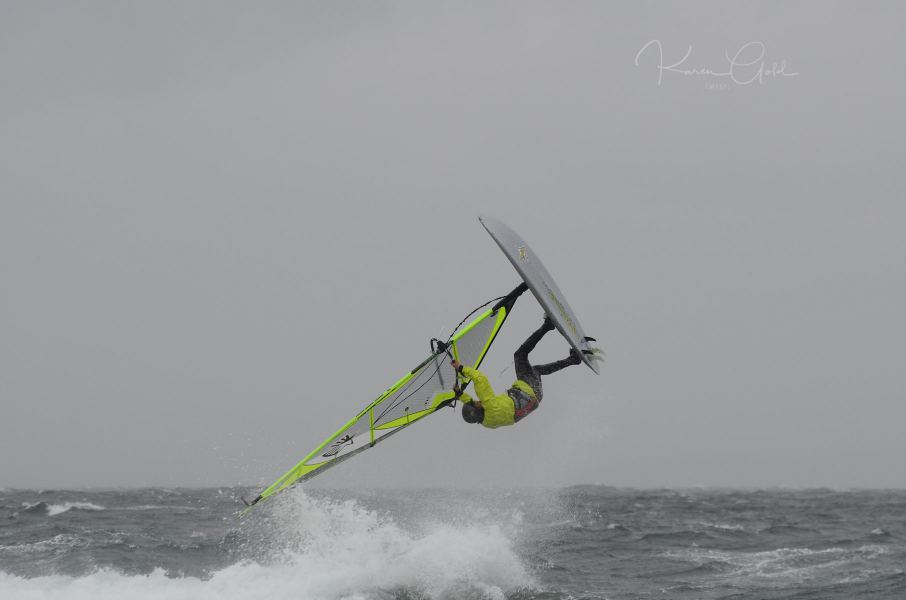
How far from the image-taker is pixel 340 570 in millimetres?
14227

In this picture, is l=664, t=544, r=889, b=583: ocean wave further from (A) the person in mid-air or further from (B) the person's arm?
(B) the person's arm

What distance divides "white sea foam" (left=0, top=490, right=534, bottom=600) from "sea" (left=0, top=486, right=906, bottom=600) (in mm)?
25

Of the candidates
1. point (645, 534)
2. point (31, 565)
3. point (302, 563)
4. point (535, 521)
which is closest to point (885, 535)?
point (645, 534)

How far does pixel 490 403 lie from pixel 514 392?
45cm

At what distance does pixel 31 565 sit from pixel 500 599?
7925mm

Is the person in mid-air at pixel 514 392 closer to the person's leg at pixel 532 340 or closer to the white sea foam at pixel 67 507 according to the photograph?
the person's leg at pixel 532 340

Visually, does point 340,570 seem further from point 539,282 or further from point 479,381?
point 539,282

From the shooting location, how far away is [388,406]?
1141 cm

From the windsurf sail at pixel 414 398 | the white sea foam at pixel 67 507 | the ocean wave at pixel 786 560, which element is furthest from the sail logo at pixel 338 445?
the white sea foam at pixel 67 507

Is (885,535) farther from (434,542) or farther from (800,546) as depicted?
(434,542)

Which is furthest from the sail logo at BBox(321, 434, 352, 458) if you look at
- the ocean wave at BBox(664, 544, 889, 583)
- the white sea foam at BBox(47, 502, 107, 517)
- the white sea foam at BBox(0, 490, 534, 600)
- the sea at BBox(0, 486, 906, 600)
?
the white sea foam at BBox(47, 502, 107, 517)

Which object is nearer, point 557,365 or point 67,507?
point 557,365

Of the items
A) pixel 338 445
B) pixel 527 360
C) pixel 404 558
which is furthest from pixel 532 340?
pixel 404 558

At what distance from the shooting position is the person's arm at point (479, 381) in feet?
31.9
